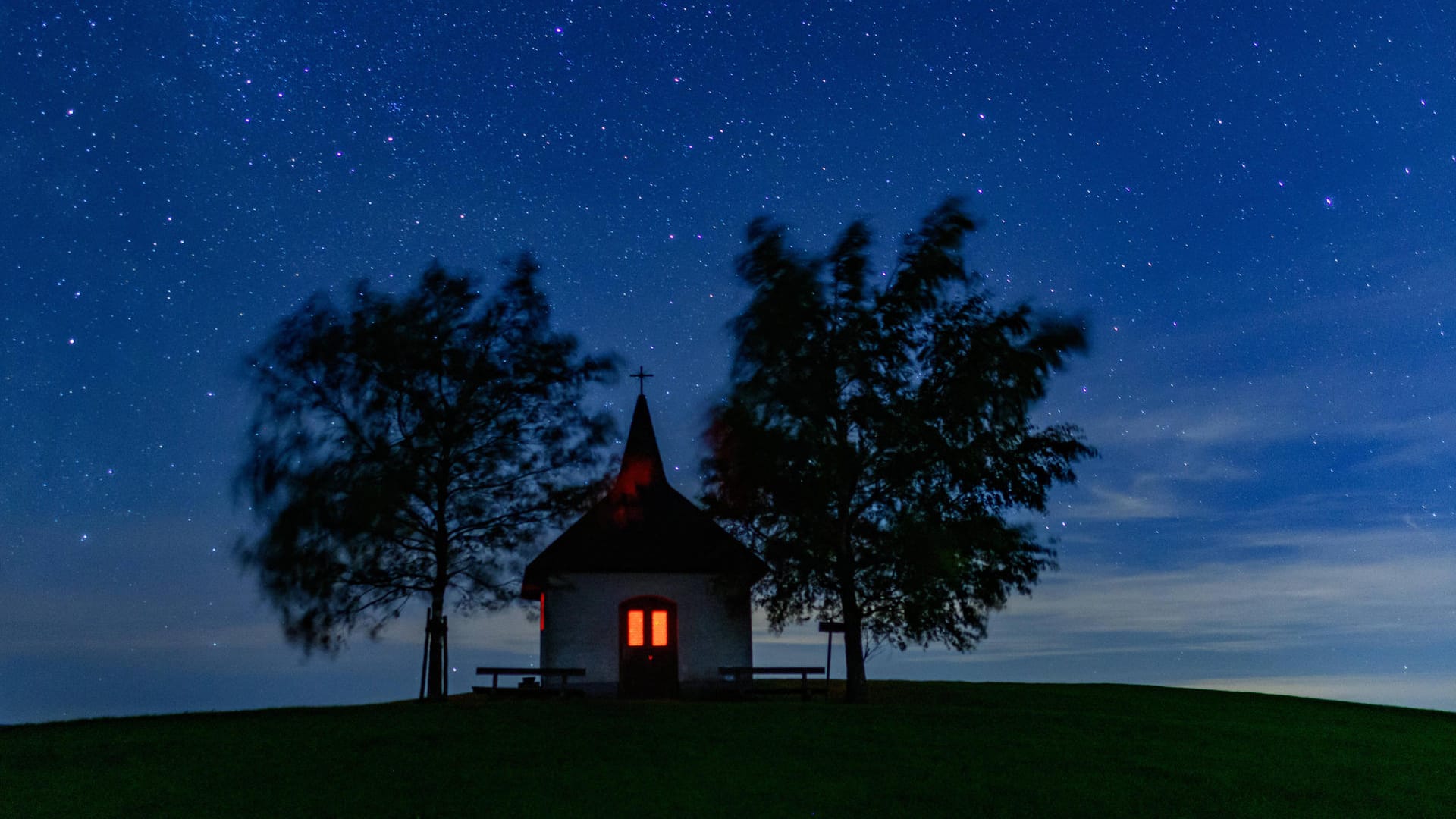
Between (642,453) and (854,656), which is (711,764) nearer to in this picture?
(854,656)

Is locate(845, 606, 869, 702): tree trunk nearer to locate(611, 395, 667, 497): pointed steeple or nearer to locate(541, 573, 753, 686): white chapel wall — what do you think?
locate(541, 573, 753, 686): white chapel wall

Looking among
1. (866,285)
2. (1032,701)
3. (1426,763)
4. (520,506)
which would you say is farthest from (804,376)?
(1426,763)

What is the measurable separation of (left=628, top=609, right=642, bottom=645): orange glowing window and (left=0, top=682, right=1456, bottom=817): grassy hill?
5431mm

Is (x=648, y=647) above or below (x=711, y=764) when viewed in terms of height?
above

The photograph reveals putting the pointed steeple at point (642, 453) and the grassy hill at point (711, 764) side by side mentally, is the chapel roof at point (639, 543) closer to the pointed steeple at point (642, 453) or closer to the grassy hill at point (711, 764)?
the pointed steeple at point (642, 453)

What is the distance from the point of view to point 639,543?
1315 inches

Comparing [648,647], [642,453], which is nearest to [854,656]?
[648,647]

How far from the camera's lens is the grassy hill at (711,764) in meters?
16.1

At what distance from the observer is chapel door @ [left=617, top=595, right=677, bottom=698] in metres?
32.4

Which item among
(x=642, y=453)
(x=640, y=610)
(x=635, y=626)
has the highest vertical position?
(x=642, y=453)

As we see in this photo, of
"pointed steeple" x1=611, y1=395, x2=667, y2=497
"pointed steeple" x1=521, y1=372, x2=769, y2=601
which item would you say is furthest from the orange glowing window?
"pointed steeple" x1=611, y1=395, x2=667, y2=497

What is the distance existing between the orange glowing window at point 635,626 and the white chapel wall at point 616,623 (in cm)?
42

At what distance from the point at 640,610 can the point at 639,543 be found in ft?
6.58

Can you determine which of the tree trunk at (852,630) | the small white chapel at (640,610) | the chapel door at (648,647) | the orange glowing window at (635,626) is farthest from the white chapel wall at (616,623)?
the tree trunk at (852,630)
